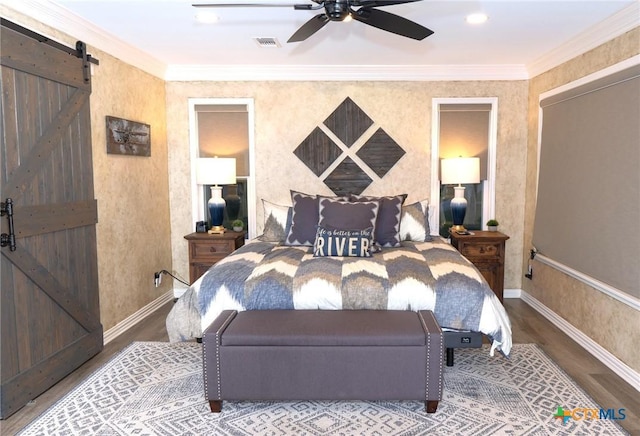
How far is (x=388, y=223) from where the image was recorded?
12.8 feet

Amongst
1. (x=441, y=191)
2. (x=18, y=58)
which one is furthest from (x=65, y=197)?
(x=441, y=191)

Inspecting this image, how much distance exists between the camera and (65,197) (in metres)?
3.03

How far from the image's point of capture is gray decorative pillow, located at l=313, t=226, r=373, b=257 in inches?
135

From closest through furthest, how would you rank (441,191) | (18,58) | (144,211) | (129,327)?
(18,58)
(129,327)
(144,211)
(441,191)

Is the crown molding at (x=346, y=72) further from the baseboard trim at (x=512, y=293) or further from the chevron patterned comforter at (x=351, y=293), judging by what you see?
the chevron patterned comforter at (x=351, y=293)

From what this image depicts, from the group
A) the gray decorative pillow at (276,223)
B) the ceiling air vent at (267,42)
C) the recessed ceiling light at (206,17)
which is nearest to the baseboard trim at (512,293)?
the gray decorative pillow at (276,223)

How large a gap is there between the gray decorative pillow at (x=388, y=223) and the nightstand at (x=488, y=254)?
770mm

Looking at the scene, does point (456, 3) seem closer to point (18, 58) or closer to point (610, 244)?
point (610, 244)

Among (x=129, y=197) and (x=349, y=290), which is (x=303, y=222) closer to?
(x=349, y=290)

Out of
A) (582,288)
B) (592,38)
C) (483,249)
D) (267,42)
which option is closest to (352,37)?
(267,42)

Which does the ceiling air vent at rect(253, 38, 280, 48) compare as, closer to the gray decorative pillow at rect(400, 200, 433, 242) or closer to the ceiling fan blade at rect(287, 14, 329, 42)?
the ceiling fan blade at rect(287, 14, 329, 42)

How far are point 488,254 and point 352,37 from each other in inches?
93.4

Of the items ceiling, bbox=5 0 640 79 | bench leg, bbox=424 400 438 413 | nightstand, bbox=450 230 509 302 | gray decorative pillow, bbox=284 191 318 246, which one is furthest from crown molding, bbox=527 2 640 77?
bench leg, bbox=424 400 438 413

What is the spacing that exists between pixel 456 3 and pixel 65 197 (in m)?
2.88
